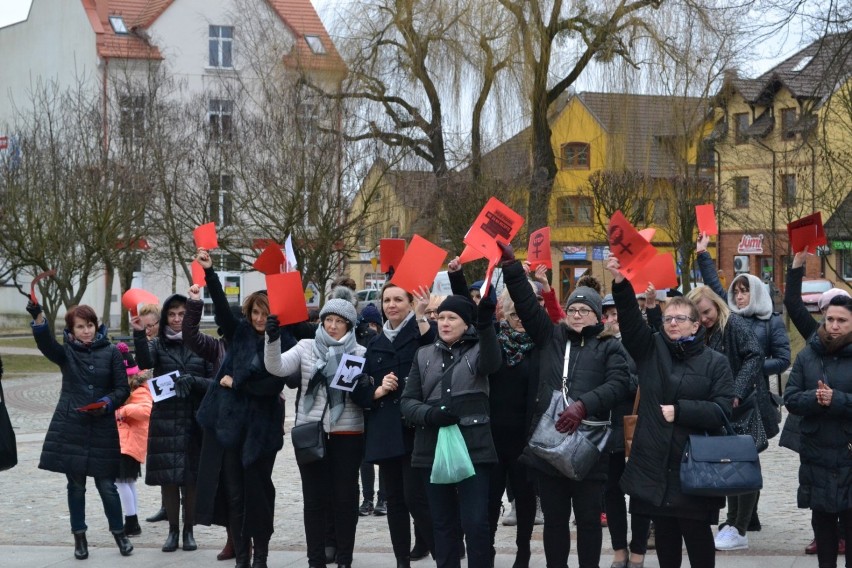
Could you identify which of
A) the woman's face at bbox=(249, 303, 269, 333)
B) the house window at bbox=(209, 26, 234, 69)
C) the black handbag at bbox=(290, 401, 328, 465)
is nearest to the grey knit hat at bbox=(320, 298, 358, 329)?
the woman's face at bbox=(249, 303, 269, 333)

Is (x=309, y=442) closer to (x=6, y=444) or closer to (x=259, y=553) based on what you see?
(x=259, y=553)

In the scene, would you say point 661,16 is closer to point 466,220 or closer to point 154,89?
→ point 466,220

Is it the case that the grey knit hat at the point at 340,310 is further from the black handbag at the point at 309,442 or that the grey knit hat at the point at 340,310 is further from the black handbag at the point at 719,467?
the black handbag at the point at 719,467

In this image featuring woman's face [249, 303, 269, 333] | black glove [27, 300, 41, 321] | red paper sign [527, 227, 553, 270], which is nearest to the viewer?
woman's face [249, 303, 269, 333]

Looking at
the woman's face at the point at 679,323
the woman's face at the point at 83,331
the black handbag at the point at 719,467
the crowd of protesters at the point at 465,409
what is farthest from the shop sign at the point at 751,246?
the black handbag at the point at 719,467

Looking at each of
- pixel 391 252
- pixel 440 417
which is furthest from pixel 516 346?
pixel 391 252

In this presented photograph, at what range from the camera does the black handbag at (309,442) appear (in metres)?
7.69

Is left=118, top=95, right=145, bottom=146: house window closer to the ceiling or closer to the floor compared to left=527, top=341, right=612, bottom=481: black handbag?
closer to the ceiling

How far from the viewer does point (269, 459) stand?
8.07m

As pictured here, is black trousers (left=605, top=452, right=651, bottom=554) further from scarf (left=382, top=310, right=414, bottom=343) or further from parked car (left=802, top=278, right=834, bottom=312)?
parked car (left=802, top=278, right=834, bottom=312)

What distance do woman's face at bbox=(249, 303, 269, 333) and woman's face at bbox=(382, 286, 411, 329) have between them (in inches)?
31.7

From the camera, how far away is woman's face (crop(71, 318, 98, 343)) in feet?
28.8

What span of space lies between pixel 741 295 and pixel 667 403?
8.89 feet

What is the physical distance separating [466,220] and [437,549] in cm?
2478
